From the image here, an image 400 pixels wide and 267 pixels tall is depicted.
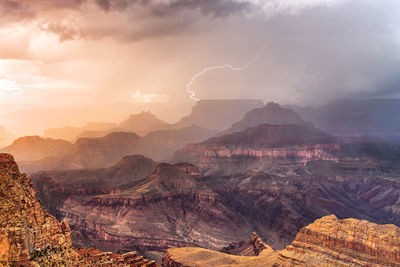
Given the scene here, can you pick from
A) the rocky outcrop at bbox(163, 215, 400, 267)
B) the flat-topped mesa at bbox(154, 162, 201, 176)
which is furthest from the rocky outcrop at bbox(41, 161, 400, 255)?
the rocky outcrop at bbox(163, 215, 400, 267)

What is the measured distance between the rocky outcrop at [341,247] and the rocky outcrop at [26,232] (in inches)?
1199

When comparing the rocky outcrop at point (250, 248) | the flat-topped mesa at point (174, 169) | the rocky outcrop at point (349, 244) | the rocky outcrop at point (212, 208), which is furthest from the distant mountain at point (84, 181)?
the rocky outcrop at point (349, 244)

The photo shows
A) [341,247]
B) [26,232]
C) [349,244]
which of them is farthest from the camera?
[341,247]

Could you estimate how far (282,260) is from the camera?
63.8 m

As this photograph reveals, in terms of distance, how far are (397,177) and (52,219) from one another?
18610 cm

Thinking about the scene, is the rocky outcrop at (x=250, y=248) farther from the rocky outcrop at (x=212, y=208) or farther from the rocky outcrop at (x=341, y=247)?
the rocky outcrop at (x=341, y=247)

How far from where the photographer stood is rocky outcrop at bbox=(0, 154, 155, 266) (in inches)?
1458

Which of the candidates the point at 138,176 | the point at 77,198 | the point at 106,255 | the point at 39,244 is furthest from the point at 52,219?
the point at 138,176

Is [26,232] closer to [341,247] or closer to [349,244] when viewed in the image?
[341,247]

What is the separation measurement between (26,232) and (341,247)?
44472 mm

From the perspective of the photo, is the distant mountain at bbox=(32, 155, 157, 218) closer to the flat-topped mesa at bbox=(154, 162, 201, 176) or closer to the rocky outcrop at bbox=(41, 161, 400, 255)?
the rocky outcrop at bbox=(41, 161, 400, 255)

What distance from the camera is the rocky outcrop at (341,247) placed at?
2263 inches

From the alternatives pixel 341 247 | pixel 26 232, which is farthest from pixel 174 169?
pixel 26 232

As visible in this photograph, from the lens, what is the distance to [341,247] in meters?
60.9
